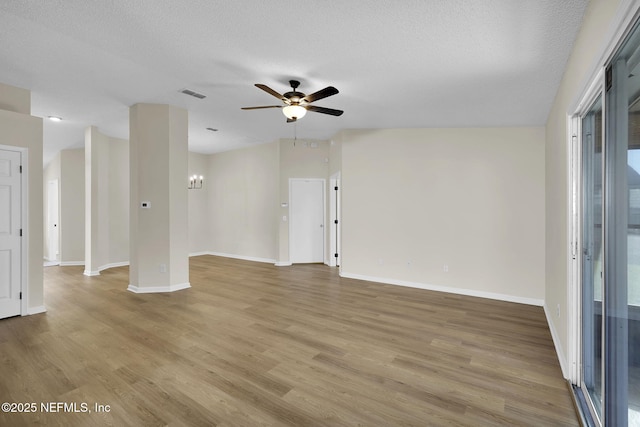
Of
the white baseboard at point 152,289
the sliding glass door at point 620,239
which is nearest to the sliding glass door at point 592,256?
the sliding glass door at point 620,239

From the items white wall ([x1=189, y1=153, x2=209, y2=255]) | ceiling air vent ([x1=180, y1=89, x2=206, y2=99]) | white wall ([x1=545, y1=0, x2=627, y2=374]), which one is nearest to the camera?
white wall ([x1=545, y1=0, x2=627, y2=374])

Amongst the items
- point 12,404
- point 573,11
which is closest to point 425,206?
point 573,11

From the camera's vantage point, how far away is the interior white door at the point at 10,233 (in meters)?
3.62

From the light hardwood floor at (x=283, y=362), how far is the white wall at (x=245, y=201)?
10.7 feet

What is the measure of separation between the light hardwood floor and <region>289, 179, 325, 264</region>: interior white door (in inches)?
109

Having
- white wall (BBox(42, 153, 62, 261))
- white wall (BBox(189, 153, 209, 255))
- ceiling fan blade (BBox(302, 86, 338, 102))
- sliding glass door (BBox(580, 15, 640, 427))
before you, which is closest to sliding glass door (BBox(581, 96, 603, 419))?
sliding glass door (BBox(580, 15, 640, 427))

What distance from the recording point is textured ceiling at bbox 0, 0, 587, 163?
7.43 feet

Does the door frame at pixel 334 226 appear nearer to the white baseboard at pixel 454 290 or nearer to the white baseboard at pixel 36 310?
the white baseboard at pixel 454 290

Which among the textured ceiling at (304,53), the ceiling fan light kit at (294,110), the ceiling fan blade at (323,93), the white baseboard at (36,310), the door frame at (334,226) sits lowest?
the white baseboard at (36,310)

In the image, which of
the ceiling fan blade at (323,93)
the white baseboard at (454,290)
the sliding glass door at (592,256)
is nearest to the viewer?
the sliding glass door at (592,256)

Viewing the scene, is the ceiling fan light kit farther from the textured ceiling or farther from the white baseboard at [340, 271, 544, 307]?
the white baseboard at [340, 271, 544, 307]

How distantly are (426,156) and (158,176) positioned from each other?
4.51m

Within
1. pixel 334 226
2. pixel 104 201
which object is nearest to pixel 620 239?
pixel 334 226

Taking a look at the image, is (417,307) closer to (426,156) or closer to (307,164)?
(426,156)
